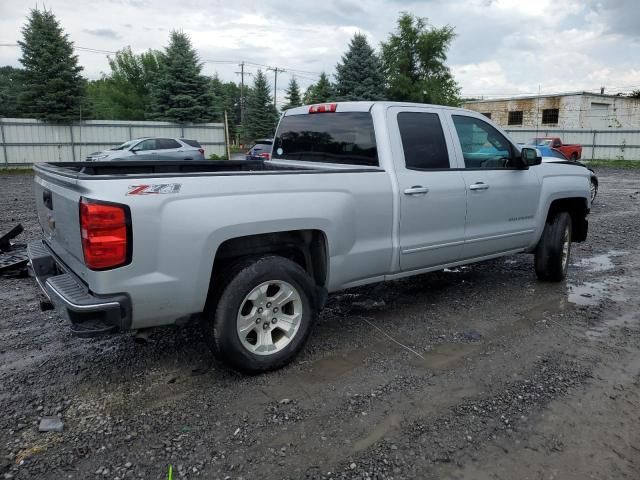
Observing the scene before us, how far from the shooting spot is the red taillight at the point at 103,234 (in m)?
2.81

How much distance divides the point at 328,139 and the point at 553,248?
2.96 metres

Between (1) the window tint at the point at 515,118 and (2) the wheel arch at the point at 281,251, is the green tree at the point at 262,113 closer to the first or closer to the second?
(1) the window tint at the point at 515,118

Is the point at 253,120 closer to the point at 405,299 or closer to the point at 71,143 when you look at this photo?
the point at 71,143

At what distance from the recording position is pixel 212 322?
131 inches

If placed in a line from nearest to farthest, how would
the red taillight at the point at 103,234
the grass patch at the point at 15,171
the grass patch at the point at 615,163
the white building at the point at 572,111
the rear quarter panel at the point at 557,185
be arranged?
Answer: the red taillight at the point at 103,234
the rear quarter panel at the point at 557,185
the grass patch at the point at 15,171
the grass patch at the point at 615,163
the white building at the point at 572,111

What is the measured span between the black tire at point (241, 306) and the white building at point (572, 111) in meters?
41.8

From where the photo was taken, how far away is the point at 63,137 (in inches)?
1026

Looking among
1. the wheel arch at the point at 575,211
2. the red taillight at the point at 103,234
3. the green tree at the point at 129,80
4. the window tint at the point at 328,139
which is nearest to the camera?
the red taillight at the point at 103,234

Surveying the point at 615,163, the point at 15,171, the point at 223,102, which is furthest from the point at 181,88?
the point at 615,163

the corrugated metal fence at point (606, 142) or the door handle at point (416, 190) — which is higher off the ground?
the corrugated metal fence at point (606, 142)

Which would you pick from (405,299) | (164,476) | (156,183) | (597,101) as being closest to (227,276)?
(156,183)

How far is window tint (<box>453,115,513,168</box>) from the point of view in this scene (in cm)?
488

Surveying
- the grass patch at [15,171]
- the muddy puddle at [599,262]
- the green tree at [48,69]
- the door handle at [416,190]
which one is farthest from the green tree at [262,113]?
the door handle at [416,190]

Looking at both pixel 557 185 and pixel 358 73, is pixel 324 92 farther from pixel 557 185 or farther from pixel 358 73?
pixel 557 185
